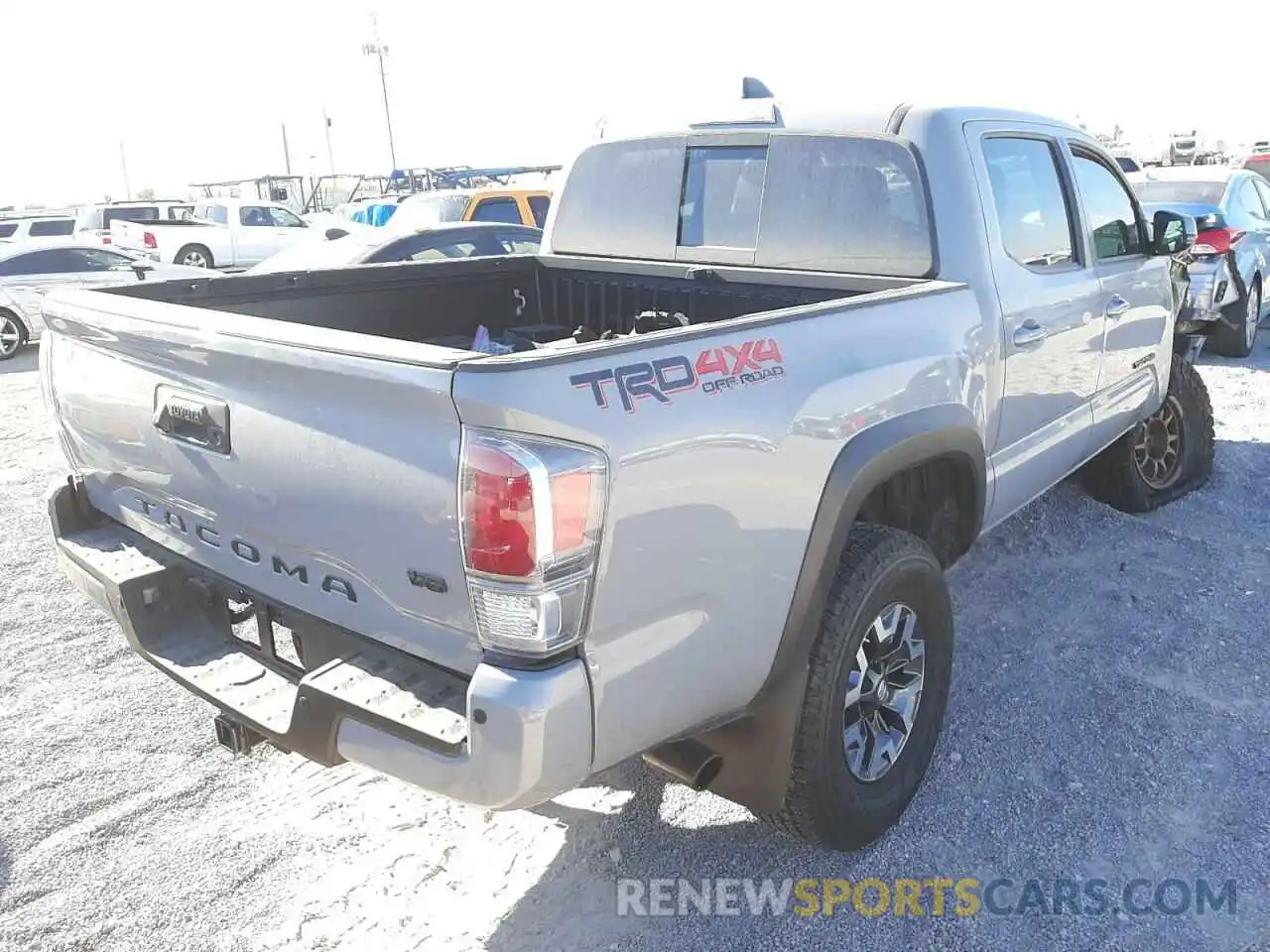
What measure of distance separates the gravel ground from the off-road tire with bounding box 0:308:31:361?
9.59 meters

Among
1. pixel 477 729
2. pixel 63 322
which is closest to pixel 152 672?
pixel 63 322

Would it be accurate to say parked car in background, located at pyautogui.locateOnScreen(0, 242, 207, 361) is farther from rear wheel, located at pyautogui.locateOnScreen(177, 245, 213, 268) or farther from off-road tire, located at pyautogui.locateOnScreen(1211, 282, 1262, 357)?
off-road tire, located at pyautogui.locateOnScreen(1211, 282, 1262, 357)

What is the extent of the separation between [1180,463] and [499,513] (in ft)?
15.6

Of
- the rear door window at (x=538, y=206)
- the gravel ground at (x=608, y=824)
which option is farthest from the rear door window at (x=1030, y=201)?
the rear door window at (x=538, y=206)

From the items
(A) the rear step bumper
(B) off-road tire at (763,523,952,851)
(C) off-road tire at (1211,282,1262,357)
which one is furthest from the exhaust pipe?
(C) off-road tire at (1211,282,1262,357)

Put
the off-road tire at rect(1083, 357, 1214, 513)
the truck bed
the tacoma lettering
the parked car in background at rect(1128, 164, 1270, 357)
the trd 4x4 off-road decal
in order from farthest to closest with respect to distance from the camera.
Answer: the parked car in background at rect(1128, 164, 1270, 357), the off-road tire at rect(1083, 357, 1214, 513), the truck bed, the tacoma lettering, the trd 4x4 off-road decal

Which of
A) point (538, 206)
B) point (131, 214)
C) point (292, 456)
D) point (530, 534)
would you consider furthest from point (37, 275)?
point (530, 534)

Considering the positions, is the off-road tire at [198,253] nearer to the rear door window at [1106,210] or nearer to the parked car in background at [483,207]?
the parked car in background at [483,207]

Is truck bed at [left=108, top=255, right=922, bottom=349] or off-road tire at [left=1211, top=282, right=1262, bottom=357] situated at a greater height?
truck bed at [left=108, top=255, right=922, bottom=349]

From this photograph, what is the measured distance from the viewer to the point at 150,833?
2.97m

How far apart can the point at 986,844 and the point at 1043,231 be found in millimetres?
2225

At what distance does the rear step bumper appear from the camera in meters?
1.93

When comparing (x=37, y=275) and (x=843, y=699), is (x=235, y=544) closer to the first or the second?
(x=843, y=699)

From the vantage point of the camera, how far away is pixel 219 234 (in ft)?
65.8
